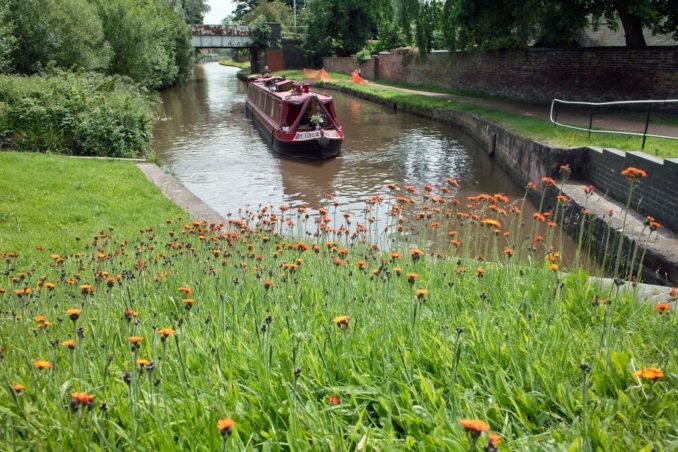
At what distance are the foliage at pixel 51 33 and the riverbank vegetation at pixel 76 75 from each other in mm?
28

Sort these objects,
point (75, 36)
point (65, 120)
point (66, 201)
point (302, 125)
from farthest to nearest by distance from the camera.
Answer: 1. point (75, 36)
2. point (302, 125)
3. point (65, 120)
4. point (66, 201)

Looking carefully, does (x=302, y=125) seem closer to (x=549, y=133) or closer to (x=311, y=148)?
(x=311, y=148)

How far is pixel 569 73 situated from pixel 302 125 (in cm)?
967

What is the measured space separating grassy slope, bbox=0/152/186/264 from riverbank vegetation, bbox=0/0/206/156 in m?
1.66

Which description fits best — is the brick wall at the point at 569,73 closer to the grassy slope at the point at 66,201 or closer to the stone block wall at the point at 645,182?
the stone block wall at the point at 645,182

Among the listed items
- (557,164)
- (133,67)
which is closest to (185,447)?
(557,164)

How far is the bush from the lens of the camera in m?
12.9

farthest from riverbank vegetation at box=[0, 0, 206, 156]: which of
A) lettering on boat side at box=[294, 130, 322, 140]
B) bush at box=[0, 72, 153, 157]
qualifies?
lettering on boat side at box=[294, 130, 322, 140]

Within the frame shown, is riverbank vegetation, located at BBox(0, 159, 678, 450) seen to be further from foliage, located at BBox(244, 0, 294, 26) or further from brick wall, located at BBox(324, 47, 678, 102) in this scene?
foliage, located at BBox(244, 0, 294, 26)

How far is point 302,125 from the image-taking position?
1792cm

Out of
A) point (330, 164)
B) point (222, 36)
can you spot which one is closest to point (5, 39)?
point (330, 164)

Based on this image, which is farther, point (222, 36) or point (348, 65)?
point (222, 36)

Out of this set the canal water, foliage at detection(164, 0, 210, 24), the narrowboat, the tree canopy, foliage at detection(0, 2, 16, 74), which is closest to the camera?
the canal water

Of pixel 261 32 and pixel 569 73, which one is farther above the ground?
pixel 261 32
